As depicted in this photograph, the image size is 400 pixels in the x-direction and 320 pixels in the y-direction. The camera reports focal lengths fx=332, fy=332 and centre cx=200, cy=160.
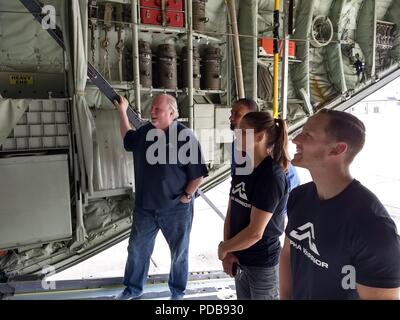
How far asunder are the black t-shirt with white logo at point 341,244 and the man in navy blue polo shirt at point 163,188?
1.55 m

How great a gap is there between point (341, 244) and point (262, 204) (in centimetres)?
62

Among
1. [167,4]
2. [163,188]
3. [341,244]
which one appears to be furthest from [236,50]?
[341,244]

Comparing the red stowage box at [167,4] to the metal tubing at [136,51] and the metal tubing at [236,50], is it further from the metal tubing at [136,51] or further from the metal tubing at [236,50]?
the metal tubing at [236,50]

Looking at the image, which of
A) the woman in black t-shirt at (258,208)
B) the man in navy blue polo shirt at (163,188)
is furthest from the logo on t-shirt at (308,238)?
the man in navy blue polo shirt at (163,188)

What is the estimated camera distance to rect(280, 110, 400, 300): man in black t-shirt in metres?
1.06

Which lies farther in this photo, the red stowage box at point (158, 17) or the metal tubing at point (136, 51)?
the red stowage box at point (158, 17)

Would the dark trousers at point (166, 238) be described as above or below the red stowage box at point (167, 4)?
below

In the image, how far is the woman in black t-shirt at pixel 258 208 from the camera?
1.78 metres

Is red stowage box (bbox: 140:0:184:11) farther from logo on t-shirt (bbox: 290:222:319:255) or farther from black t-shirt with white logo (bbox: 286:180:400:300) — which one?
logo on t-shirt (bbox: 290:222:319:255)

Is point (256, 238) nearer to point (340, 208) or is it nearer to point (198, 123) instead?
point (340, 208)

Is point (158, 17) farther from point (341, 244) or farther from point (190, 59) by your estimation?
point (341, 244)

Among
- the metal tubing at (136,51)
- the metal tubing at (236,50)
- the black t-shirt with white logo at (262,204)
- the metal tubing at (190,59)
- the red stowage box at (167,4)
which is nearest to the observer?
the black t-shirt with white logo at (262,204)
